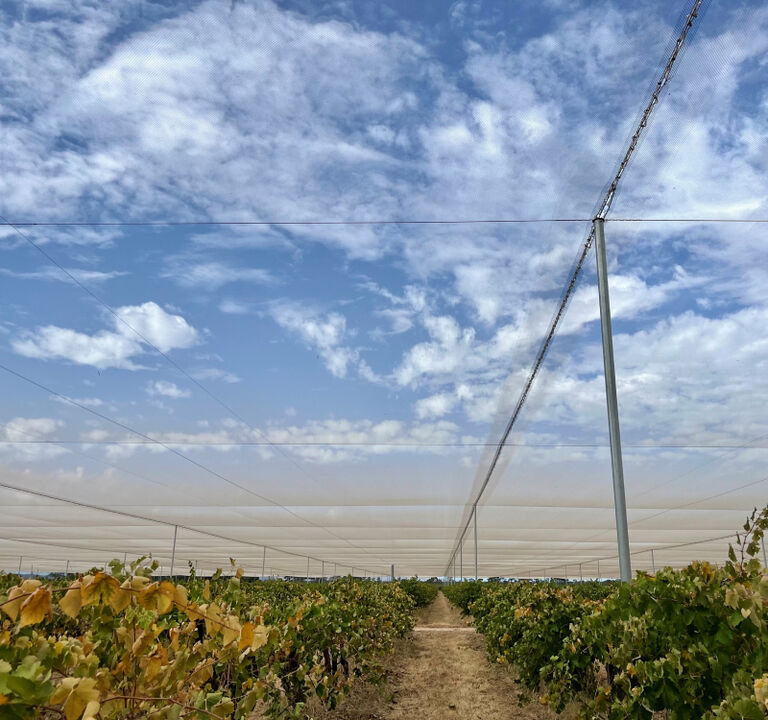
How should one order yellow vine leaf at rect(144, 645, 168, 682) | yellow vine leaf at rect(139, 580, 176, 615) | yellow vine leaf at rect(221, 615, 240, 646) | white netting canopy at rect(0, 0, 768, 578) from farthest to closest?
white netting canopy at rect(0, 0, 768, 578) < yellow vine leaf at rect(144, 645, 168, 682) < yellow vine leaf at rect(221, 615, 240, 646) < yellow vine leaf at rect(139, 580, 176, 615)

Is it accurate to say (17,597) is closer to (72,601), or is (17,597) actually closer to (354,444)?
(72,601)

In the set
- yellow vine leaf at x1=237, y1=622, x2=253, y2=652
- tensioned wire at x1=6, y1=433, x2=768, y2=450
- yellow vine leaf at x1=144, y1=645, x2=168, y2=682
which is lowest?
yellow vine leaf at x1=144, y1=645, x2=168, y2=682

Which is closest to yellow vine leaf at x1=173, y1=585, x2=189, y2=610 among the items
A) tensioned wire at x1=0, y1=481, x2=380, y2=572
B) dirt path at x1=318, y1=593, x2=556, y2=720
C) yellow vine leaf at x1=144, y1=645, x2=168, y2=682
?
yellow vine leaf at x1=144, y1=645, x2=168, y2=682

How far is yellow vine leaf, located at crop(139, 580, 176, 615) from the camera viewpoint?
952 mm

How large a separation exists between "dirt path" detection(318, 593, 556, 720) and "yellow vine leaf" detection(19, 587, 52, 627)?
14.3ft

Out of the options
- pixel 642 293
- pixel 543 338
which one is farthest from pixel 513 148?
pixel 642 293

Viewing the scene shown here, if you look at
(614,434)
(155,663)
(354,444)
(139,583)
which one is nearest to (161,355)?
(354,444)

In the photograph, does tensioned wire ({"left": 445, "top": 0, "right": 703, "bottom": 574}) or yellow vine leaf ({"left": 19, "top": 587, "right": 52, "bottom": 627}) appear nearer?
yellow vine leaf ({"left": 19, "top": 587, "right": 52, "bottom": 627})

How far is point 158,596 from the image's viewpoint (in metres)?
0.96

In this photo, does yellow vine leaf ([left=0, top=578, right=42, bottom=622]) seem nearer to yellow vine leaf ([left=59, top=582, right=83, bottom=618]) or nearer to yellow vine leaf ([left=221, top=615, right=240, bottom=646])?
yellow vine leaf ([left=59, top=582, right=83, bottom=618])

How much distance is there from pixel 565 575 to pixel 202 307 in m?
27.2

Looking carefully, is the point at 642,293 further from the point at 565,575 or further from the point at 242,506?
the point at 565,575

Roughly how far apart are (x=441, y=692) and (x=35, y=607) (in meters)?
5.78

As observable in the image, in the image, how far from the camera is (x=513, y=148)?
668 centimetres
